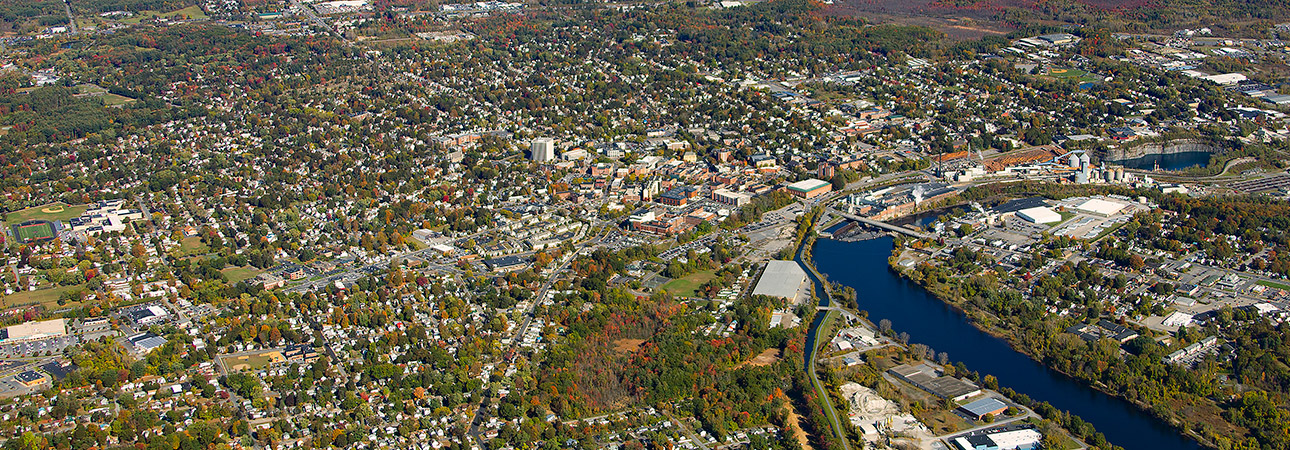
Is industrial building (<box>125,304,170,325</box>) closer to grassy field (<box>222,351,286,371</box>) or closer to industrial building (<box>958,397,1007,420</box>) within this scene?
grassy field (<box>222,351,286,371</box>)

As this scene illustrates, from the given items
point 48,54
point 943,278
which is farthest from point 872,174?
point 48,54

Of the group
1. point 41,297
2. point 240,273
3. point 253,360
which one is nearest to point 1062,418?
point 253,360

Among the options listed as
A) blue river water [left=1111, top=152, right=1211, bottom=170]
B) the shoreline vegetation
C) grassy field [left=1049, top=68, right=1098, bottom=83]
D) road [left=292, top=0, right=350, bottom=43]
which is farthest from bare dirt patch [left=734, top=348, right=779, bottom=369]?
road [left=292, top=0, right=350, bottom=43]

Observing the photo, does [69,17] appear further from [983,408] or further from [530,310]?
[983,408]

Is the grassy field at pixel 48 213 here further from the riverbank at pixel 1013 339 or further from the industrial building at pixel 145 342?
the riverbank at pixel 1013 339

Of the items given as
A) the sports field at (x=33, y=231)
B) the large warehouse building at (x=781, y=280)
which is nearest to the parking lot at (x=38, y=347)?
the sports field at (x=33, y=231)

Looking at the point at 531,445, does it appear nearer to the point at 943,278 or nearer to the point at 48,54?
the point at 943,278
